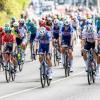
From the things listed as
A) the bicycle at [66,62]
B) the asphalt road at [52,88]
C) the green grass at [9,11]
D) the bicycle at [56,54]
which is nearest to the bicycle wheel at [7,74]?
the asphalt road at [52,88]

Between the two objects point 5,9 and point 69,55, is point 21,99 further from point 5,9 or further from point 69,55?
point 5,9

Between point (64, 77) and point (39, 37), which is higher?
point (39, 37)

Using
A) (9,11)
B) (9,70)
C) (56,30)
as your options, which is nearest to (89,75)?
(9,70)

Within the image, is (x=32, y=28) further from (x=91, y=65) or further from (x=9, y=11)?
(x=9, y=11)

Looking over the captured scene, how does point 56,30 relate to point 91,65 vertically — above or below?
above

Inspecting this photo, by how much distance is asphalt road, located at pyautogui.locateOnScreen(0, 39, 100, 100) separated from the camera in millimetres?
22019

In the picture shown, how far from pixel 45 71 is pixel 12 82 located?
2091mm

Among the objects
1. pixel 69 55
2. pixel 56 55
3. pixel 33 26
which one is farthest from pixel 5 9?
pixel 69 55

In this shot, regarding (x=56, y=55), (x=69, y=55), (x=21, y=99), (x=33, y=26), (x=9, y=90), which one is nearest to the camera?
(x=21, y=99)

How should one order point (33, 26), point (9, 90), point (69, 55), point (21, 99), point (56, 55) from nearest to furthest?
point (21, 99)
point (9, 90)
point (69, 55)
point (56, 55)
point (33, 26)

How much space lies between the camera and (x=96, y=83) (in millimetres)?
25078

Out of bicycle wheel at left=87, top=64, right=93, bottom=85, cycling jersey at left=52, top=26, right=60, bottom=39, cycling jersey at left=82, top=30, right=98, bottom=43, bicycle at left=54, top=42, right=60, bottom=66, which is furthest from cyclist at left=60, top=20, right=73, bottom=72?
cycling jersey at left=52, top=26, right=60, bottom=39

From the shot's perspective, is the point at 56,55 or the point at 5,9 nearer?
the point at 56,55

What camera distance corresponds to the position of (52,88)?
78.7 feet
